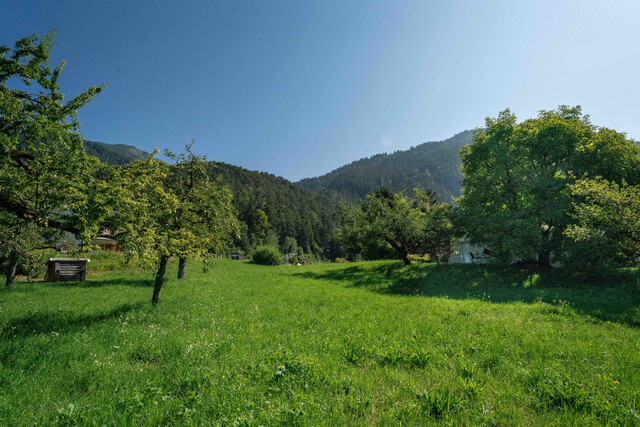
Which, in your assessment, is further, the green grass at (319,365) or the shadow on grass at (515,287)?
the shadow on grass at (515,287)

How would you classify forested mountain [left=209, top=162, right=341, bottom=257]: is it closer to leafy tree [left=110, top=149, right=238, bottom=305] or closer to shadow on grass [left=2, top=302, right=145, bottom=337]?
leafy tree [left=110, top=149, right=238, bottom=305]

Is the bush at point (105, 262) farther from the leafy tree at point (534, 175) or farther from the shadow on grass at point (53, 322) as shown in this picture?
the leafy tree at point (534, 175)

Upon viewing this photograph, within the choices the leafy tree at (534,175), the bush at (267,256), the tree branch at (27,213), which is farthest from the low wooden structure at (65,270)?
the leafy tree at (534,175)

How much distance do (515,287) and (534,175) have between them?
A: 33.9 feet

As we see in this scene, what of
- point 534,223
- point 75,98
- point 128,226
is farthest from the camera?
point 534,223

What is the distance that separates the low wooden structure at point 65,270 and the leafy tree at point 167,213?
13712mm

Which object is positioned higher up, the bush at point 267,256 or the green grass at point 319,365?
the green grass at point 319,365

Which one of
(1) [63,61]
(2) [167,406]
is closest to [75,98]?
(1) [63,61]

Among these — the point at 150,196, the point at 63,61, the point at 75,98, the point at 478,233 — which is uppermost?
the point at 63,61

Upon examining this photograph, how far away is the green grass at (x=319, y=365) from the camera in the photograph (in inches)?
161

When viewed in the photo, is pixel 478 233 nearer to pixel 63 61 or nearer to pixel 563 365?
pixel 563 365

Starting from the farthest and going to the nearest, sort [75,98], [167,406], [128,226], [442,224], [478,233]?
[442,224] → [478,233] → [75,98] → [128,226] → [167,406]

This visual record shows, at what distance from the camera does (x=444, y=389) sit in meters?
4.71

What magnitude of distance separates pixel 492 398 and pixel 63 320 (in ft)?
42.1
